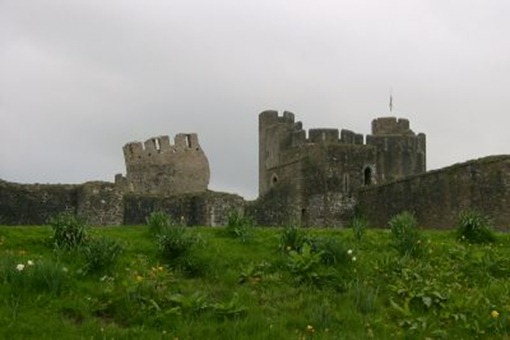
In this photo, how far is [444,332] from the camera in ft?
33.4

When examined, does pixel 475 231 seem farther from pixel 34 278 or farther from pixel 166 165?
pixel 166 165

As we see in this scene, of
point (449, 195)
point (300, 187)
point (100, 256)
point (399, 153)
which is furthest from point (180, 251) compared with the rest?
point (399, 153)

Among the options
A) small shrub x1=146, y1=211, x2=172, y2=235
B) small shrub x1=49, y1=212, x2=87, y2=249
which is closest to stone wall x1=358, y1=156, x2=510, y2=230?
small shrub x1=146, y1=211, x2=172, y2=235

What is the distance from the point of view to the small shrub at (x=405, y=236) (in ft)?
44.6

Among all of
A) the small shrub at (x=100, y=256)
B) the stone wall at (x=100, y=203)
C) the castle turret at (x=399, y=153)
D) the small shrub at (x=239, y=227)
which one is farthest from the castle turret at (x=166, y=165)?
the small shrub at (x=100, y=256)

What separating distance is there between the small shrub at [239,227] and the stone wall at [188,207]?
9.81 meters

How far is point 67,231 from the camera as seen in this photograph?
13.0m

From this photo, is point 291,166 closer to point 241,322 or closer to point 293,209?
point 293,209

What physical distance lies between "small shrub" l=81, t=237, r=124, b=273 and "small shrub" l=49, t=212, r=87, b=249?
2.22ft

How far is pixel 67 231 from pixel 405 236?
5.40 meters

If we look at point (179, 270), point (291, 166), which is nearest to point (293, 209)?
point (291, 166)

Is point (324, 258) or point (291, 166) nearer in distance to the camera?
point (324, 258)

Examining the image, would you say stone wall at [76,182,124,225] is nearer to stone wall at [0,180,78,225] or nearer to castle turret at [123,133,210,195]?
stone wall at [0,180,78,225]

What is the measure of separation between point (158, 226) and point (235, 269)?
2.22 metres
